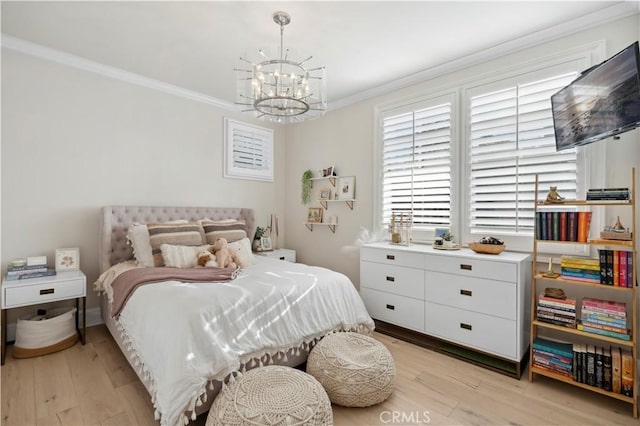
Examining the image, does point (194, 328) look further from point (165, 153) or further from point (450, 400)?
point (165, 153)

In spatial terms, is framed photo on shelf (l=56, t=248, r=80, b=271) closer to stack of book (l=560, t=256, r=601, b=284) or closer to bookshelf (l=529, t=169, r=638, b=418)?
bookshelf (l=529, t=169, r=638, b=418)

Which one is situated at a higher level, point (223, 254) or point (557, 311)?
point (223, 254)

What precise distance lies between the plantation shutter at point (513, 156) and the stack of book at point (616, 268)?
59 cm

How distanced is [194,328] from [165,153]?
2570mm

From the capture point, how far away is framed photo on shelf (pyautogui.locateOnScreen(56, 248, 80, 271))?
281 cm

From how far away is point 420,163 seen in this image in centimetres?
324

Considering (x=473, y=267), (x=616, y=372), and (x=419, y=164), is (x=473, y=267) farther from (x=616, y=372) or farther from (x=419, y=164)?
(x=419, y=164)

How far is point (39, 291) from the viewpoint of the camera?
2.47 meters

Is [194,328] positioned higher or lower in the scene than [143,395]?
higher

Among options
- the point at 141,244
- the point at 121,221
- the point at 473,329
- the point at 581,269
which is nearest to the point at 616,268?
the point at 581,269

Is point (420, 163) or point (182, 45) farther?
point (420, 163)

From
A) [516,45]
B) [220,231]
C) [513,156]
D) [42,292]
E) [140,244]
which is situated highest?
[516,45]

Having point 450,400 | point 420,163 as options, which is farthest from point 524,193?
point 450,400

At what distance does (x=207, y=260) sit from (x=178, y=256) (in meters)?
0.27
